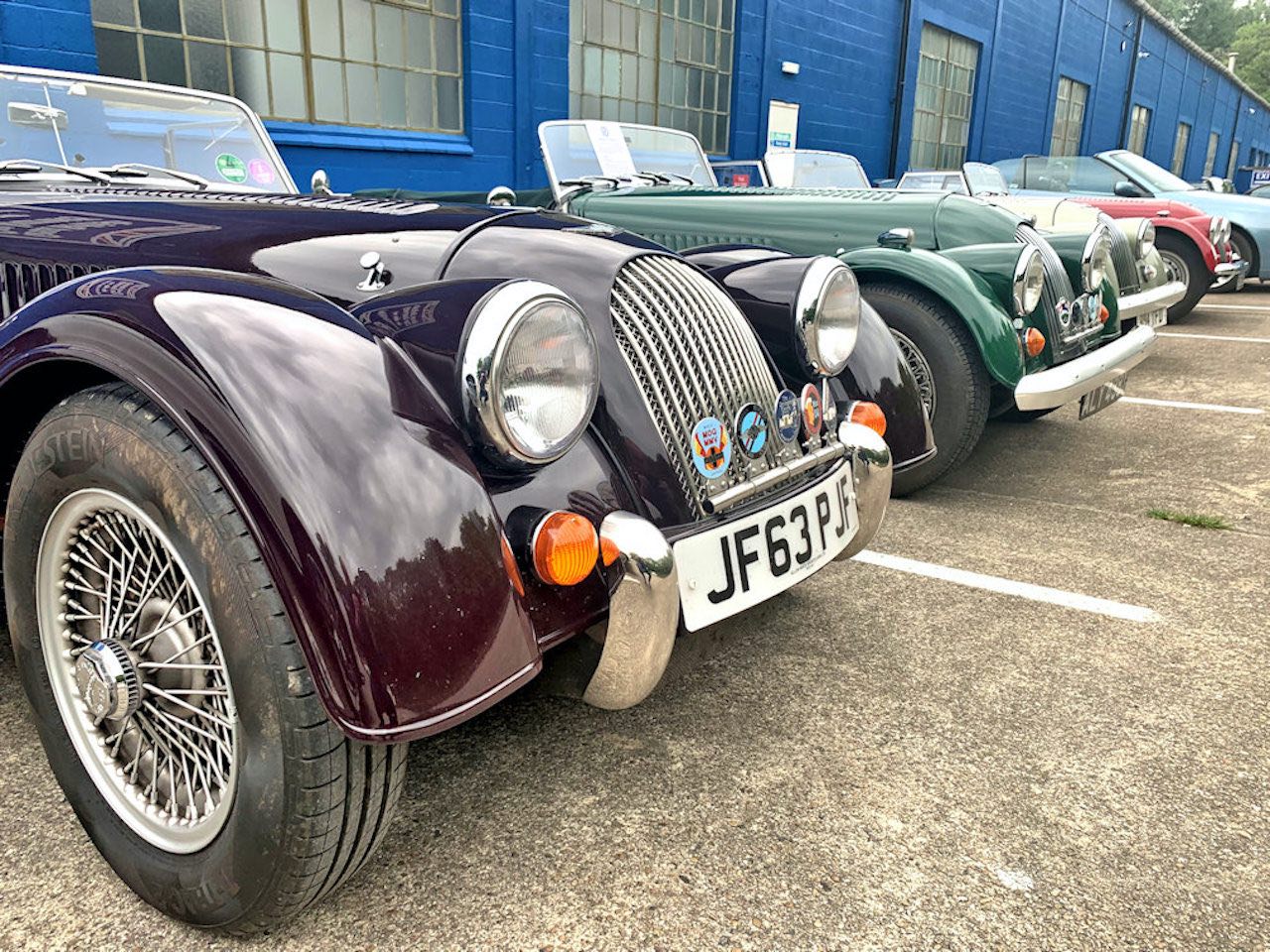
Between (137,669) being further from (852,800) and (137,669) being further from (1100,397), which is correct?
(1100,397)

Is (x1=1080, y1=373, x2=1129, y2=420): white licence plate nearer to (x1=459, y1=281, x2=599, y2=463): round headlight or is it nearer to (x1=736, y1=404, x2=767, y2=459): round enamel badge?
(x1=736, y1=404, x2=767, y2=459): round enamel badge

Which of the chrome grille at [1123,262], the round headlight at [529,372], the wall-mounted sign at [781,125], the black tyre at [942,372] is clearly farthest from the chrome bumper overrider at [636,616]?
the wall-mounted sign at [781,125]

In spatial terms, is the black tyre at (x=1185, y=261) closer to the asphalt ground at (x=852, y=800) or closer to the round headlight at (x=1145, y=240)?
the round headlight at (x=1145, y=240)

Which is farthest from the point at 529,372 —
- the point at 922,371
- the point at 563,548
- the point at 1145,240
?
the point at 1145,240

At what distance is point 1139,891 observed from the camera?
63.2 inches

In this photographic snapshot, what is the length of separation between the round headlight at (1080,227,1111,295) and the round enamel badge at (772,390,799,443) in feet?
10.0

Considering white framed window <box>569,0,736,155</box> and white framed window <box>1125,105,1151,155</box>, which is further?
white framed window <box>1125,105,1151,155</box>

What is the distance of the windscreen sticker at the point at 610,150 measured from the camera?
504 cm

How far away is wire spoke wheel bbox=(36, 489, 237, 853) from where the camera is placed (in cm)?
145

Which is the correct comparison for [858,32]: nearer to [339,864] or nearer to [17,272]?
[17,272]

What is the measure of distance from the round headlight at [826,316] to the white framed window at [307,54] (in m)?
5.53

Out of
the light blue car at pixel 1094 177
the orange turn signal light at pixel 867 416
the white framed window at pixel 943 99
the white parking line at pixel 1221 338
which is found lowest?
the white parking line at pixel 1221 338

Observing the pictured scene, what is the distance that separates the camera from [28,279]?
2.16 m

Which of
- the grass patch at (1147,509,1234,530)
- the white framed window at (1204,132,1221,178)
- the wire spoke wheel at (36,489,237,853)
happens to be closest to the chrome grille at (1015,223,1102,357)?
the grass patch at (1147,509,1234,530)
